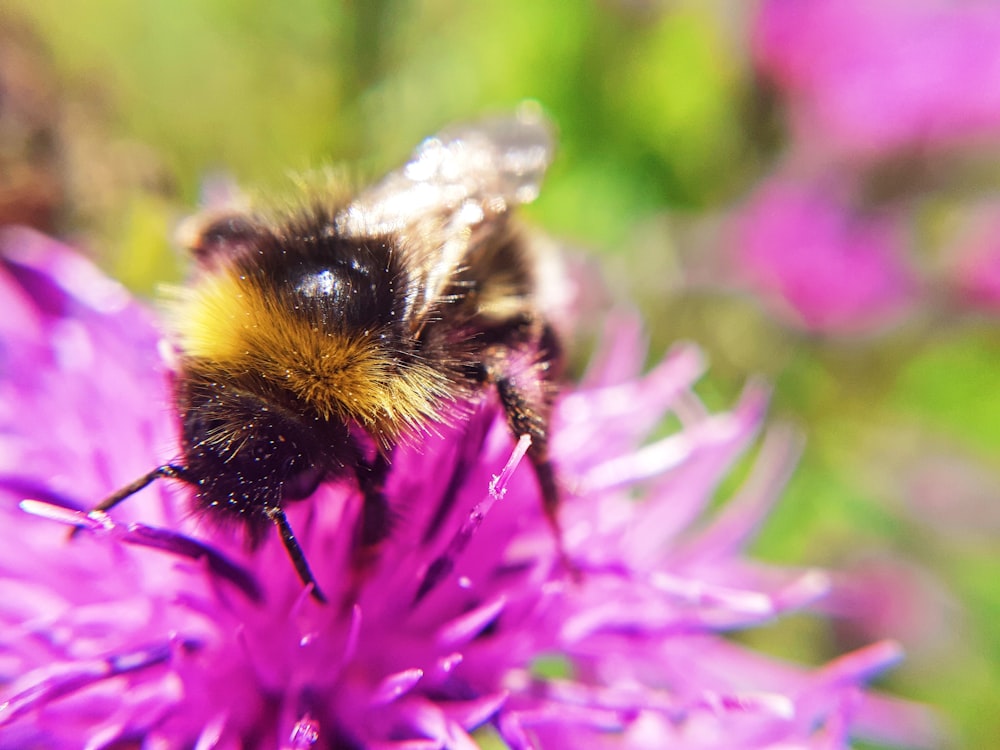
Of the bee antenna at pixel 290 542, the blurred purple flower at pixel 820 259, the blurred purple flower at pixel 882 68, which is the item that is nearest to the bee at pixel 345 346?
the bee antenna at pixel 290 542

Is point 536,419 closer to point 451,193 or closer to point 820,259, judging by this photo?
point 451,193

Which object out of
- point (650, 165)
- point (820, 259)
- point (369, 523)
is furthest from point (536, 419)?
point (650, 165)

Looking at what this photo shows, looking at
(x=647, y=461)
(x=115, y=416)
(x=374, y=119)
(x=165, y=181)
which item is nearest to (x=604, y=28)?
(x=374, y=119)

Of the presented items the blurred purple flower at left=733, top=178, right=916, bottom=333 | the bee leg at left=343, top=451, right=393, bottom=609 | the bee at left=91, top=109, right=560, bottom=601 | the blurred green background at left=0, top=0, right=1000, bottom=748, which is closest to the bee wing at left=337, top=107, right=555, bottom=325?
the bee at left=91, top=109, right=560, bottom=601

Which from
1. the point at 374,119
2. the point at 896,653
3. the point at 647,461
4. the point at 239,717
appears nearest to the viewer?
the point at 239,717

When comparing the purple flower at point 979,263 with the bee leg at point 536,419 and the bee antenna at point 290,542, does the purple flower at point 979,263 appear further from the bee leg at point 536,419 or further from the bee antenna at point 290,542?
the bee antenna at point 290,542

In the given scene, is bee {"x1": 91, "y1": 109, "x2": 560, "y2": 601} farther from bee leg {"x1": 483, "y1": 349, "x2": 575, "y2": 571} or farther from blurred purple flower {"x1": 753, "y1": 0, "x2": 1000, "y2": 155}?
blurred purple flower {"x1": 753, "y1": 0, "x2": 1000, "y2": 155}

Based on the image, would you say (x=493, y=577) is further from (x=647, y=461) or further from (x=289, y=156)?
(x=289, y=156)
